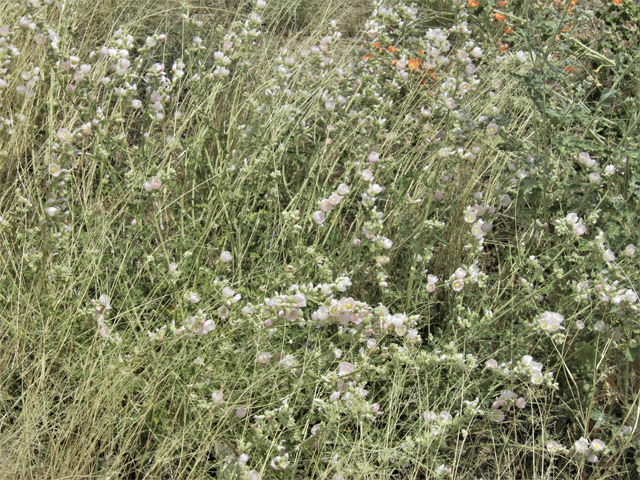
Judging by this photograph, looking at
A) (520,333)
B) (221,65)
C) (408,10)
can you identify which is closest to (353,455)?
(520,333)

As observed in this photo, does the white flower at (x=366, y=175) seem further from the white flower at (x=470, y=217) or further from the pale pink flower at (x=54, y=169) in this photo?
the pale pink flower at (x=54, y=169)

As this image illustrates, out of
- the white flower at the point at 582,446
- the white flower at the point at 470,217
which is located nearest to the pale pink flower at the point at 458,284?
the white flower at the point at 470,217

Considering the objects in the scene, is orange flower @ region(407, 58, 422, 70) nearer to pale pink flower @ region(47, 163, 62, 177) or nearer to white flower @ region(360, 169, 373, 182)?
white flower @ region(360, 169, 373, 182)

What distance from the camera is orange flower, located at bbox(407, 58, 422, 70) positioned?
11.9ft

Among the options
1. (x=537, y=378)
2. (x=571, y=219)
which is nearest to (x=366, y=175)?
(x=571, y=219)

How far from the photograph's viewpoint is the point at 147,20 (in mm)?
3963

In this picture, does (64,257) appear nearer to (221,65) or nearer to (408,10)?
(221,65)

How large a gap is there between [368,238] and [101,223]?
1.10 m

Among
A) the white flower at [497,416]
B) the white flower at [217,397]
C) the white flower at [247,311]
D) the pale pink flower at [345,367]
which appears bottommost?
the white flower at [497,416]

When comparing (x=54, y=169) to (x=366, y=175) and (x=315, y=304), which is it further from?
(x=366, y=175)

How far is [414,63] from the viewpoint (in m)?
3.68

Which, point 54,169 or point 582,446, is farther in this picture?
point 54,169

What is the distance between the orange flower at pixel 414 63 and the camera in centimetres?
363

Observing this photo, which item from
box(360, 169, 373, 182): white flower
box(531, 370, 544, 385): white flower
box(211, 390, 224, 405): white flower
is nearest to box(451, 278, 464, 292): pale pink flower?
box(531, 370, 544, 385): white flower
